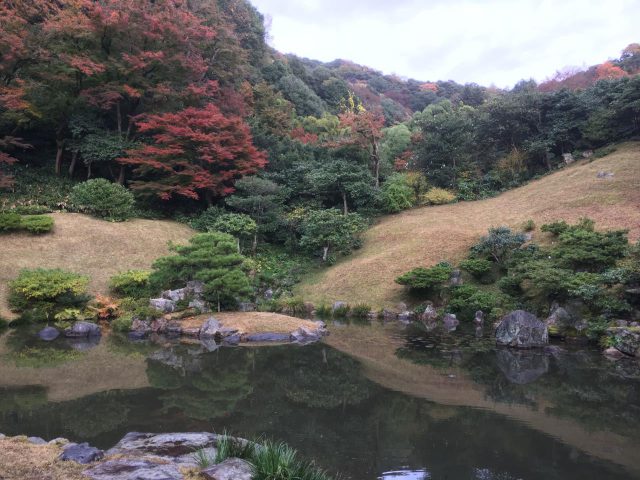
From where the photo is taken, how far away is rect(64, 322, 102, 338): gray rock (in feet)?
40.2

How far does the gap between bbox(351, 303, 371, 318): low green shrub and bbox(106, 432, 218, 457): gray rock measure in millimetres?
10838

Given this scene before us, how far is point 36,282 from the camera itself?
13414mm

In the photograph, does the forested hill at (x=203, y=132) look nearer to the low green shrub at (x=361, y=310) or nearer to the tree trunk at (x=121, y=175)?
the tree trunk at (x=121, y=175)

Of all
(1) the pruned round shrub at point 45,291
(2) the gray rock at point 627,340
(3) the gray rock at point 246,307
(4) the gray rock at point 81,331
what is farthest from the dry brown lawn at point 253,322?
(2) the gray rock at point 627,340

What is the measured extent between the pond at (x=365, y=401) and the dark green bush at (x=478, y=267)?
4671 mm

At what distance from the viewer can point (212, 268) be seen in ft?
45.0

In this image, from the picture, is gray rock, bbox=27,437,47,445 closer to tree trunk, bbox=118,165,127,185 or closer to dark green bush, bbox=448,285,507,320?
dark green bush, bbox=448,285,507,320

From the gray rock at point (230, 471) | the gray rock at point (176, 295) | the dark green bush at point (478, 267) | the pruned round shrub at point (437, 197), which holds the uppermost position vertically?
the pruned round shrub at point (437, 197)

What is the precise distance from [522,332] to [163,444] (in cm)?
953

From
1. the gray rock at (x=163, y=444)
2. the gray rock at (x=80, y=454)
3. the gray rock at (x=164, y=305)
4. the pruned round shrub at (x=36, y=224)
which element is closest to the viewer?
the gray rock at (x=80, y=454)

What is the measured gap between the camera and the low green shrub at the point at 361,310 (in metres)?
15.7

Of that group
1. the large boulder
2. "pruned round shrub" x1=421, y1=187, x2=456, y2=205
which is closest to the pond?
the large boulder

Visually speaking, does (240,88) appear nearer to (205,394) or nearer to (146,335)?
(146,335)

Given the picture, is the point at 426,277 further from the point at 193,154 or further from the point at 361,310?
the point at 193,154
